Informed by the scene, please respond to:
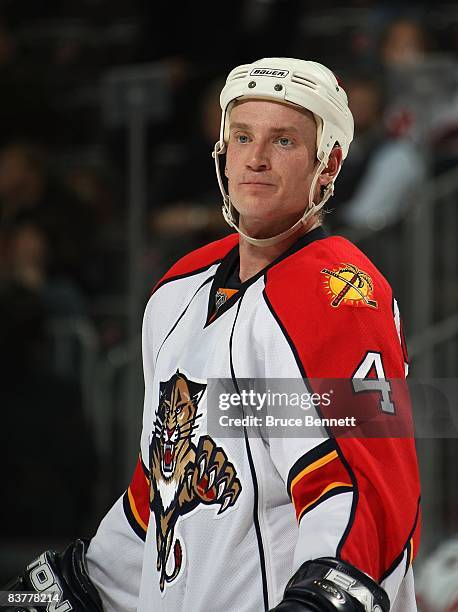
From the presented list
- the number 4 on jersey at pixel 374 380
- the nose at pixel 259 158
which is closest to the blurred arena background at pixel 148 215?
the number 4 on jersey at pixel 374 380

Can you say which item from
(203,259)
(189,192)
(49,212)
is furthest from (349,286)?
(49,212)

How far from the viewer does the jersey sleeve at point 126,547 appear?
6.21 feet

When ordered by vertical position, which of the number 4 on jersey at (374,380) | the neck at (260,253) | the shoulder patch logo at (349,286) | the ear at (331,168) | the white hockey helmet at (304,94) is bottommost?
the number 4 on jersey at (374,380)

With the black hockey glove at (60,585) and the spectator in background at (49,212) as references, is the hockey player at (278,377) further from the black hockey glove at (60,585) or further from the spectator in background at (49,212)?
the spectator in background at (49,212)

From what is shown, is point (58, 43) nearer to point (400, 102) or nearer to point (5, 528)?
point (400, 102)

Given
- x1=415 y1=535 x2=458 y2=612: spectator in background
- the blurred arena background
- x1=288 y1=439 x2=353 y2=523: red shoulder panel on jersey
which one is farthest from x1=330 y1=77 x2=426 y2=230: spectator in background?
x1=288 y1=439 x2=353 y2=523: red shoulder panel on jersey

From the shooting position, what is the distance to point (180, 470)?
5.66 ft

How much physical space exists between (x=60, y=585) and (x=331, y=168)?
73 cm

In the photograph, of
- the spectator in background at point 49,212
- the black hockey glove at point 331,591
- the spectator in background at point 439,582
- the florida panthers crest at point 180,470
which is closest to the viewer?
the black hockey glove at point 331,591

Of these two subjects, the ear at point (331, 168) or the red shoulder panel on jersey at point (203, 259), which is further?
the red shoulder panel on jersey at point (203, 259)

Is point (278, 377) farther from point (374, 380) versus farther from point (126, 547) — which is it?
point (126, 547)

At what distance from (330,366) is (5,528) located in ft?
8.90

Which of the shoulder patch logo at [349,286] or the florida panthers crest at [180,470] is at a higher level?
the shoulder patch logo at [349,286]

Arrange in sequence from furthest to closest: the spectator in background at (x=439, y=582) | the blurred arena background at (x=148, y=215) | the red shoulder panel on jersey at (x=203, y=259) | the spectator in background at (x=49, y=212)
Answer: the spectator in background at (x=49, y=212) → the blurred arena background at (x=148, y=215) → the spectator in background at (x=439, y=582) → the red shoulder panel on jersey at (x=203, y=259)
